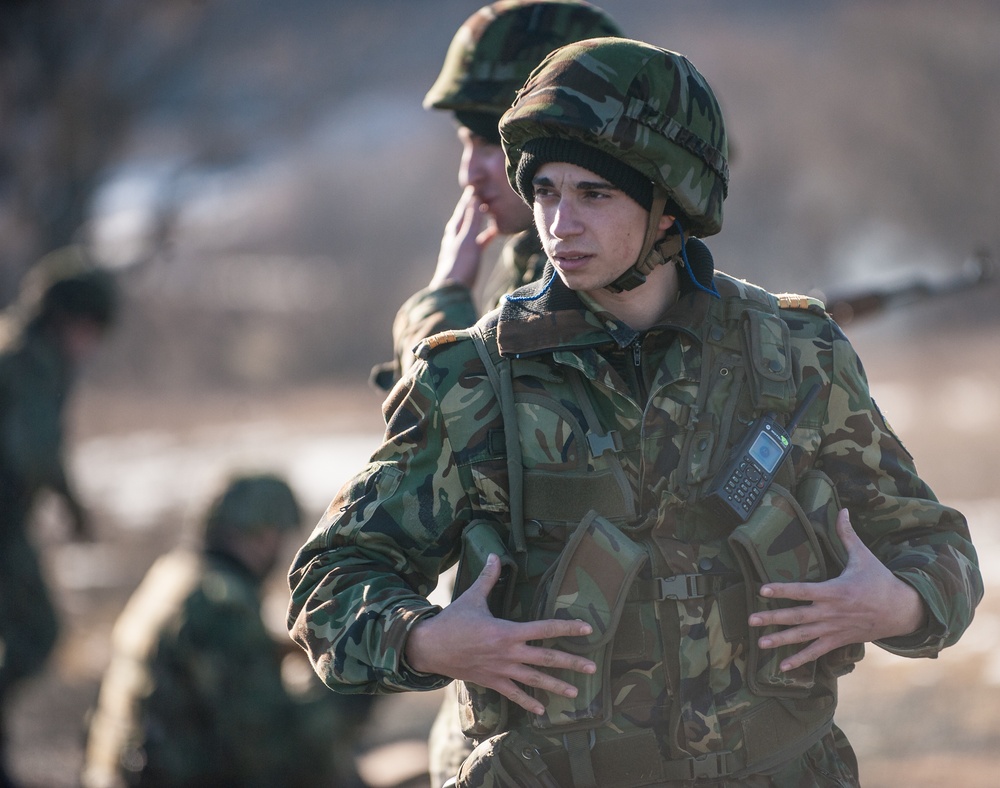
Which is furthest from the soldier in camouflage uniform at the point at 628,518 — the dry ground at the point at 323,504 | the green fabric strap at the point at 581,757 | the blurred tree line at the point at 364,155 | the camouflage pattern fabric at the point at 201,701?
the blurred tree line at the point at 364,155

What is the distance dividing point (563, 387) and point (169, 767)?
9.42ft

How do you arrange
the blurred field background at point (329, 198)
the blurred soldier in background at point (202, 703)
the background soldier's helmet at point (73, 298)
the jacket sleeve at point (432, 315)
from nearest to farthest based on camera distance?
the jacket sleeve at point (432, 315) < the blurred soldier in background at point (202, 703) < the background soldier's helmet at point (73, 298) < the blurred field background at point (329, 198)

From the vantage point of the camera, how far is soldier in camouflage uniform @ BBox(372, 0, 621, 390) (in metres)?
2.84

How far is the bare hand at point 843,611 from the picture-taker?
6.65 feet

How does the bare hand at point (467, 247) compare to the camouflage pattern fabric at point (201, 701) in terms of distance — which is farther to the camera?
the camouflage pattern fabric at point (201, 701)

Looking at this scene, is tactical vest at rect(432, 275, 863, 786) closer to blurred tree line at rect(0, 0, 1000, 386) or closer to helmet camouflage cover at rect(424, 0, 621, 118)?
helmet camouflage cover at rect(424, 0, 621, 118)

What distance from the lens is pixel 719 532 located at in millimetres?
2141

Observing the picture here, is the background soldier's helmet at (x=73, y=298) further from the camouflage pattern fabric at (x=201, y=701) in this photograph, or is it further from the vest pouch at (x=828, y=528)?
the vest pouch at (x=828, y=528)

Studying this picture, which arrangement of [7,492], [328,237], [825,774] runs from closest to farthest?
[825,774], [7,492], [328,237]

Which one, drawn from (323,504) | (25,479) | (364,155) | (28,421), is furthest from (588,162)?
(364,155)

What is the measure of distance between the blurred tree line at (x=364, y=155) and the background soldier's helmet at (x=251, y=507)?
8554mm

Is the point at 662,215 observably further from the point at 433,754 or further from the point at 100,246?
the point at 100,246

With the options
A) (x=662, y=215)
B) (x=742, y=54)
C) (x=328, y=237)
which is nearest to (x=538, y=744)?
(x=662, y=215)

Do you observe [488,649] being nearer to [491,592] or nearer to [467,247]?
[491,592]
